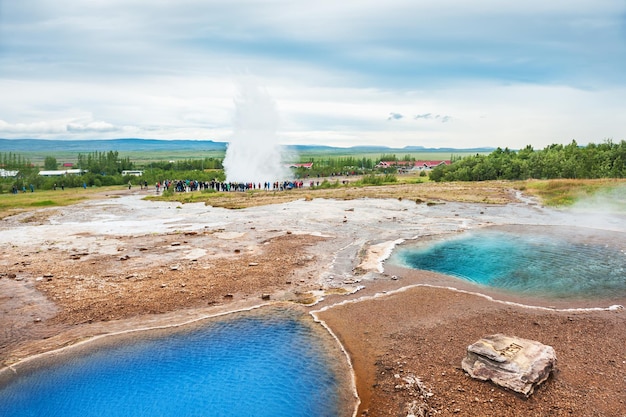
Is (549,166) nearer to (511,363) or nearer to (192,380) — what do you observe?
(511,363)

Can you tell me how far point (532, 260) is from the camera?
1836 centimetres

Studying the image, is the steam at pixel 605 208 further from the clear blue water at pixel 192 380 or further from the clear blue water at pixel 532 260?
the clear blue water at pixel 192 380

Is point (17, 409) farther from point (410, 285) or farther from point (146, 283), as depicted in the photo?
point (410, 285)

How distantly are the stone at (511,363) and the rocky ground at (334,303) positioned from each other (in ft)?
0.64

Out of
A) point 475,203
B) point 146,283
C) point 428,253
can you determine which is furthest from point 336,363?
point 475,203

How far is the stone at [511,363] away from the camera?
8.09m

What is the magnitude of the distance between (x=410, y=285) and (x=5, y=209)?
36.5 meters

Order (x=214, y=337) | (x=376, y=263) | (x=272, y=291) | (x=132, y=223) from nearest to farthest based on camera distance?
1. (x=214, y=337)
2. (x=272, y=291)
3. (x=376, y=263)
4. (x=132, y=223)

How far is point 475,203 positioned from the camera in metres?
37.2

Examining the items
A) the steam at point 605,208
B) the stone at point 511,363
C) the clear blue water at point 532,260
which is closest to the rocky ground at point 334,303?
the stone at point 511,363

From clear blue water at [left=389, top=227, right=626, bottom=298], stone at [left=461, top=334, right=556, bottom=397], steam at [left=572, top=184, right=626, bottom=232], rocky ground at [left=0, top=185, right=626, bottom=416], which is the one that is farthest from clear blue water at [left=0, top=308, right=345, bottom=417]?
steam at [left=572, top=184, right=626, bottom=232]

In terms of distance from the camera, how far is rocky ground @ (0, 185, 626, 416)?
8.39 m

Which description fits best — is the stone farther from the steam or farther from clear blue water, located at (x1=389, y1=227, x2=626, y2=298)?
the steam

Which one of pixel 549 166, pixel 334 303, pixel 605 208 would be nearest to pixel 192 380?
pixel 334 303
